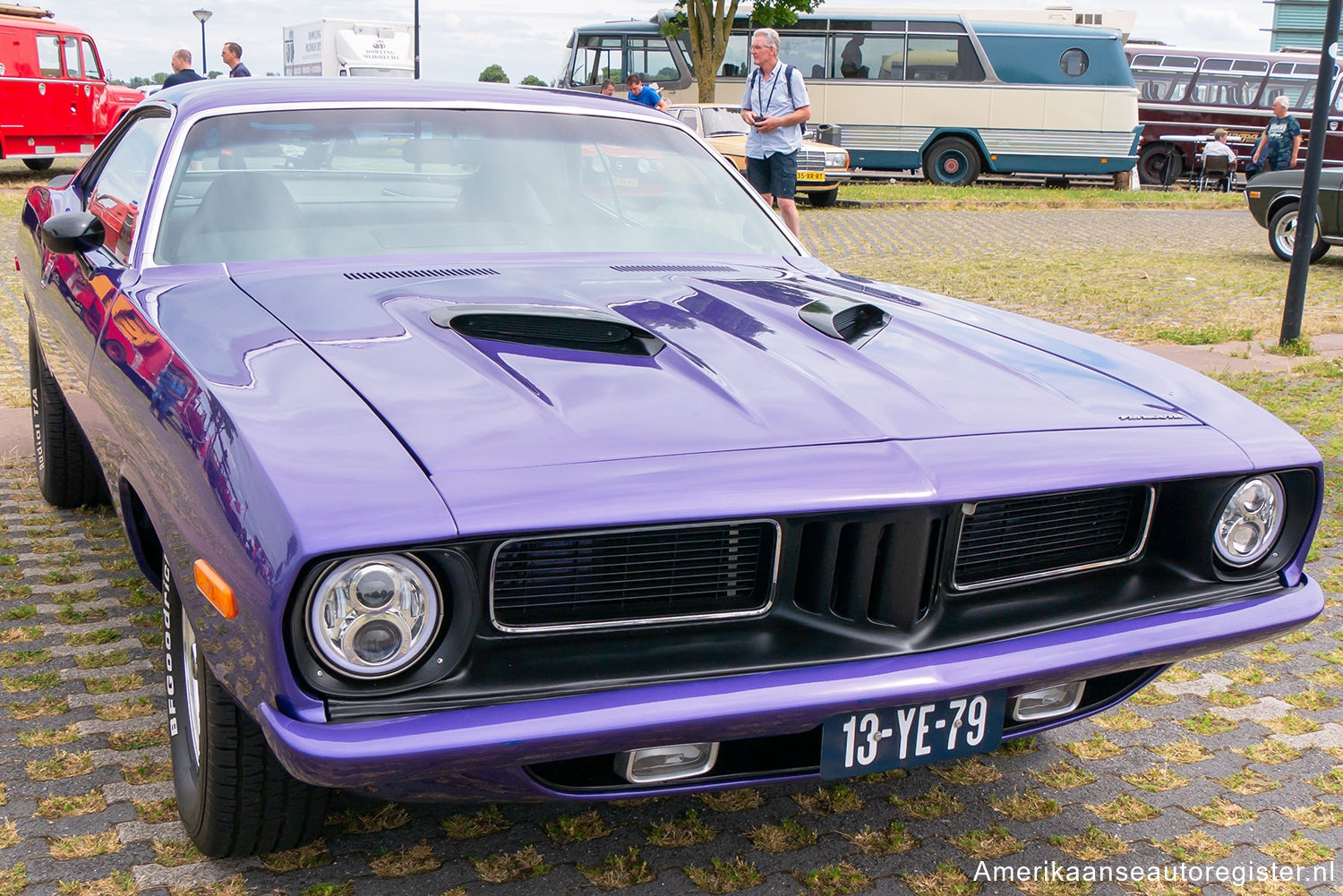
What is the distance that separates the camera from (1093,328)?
842 centimetres

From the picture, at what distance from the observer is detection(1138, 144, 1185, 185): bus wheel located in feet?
81.5

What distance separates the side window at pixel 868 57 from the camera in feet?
70.8

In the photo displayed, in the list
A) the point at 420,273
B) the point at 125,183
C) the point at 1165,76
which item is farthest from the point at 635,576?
the point at 1165,76

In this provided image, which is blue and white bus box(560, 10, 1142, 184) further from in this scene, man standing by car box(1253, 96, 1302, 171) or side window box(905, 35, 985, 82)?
man standing by car box(1253, 96, 1302, 171)

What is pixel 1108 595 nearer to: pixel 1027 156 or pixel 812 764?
pixel 812 764

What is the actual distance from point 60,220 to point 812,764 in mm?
2371

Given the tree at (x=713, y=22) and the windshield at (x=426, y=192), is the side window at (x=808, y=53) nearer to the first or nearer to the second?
the tree at (x=713, y=22)

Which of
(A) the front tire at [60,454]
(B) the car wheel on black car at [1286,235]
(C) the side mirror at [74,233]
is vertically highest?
(C) the side mirror at [74,233]

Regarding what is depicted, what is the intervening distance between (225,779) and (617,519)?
90 centimetres

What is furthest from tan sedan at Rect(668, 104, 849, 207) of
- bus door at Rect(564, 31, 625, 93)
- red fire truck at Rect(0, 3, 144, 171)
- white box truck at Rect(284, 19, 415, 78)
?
white box truck at Rect(284, 19, 415, 78)

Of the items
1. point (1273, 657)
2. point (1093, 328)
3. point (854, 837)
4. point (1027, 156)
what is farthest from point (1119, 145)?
point (854, 837)

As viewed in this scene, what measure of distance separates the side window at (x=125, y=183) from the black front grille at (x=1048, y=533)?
7.07 feet

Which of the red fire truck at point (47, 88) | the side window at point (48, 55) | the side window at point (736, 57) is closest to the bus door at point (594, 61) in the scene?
the side window at point (736, 57)

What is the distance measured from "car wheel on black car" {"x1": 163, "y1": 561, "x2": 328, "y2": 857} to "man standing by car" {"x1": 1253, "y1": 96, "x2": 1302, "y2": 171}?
62.6 feet
